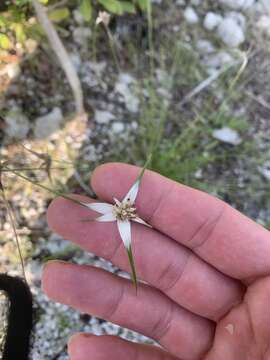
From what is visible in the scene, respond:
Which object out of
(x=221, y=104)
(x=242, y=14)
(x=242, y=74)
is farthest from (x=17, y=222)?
(x=242, y=14)

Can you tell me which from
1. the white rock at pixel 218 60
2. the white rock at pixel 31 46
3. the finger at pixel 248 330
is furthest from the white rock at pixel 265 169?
the white rock at pixel 31 46

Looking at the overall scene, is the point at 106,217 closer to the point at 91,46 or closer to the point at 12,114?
the point at 12,114

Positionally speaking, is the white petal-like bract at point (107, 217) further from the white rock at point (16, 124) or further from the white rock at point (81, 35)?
the white rock at point (81, 35)

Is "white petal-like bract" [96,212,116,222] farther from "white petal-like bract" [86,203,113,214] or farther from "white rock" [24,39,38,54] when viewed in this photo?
"white rock" [24,39,38,54]

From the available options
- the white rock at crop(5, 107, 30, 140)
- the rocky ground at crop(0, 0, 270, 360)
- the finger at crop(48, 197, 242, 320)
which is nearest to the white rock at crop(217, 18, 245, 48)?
the rocky ground at crop(0, 0, 270, 360)

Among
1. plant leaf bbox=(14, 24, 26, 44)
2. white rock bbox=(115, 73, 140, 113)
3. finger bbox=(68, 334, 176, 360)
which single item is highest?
plant leaf bbox=(14, 24, 26, 44)

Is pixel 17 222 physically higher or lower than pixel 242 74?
lower
